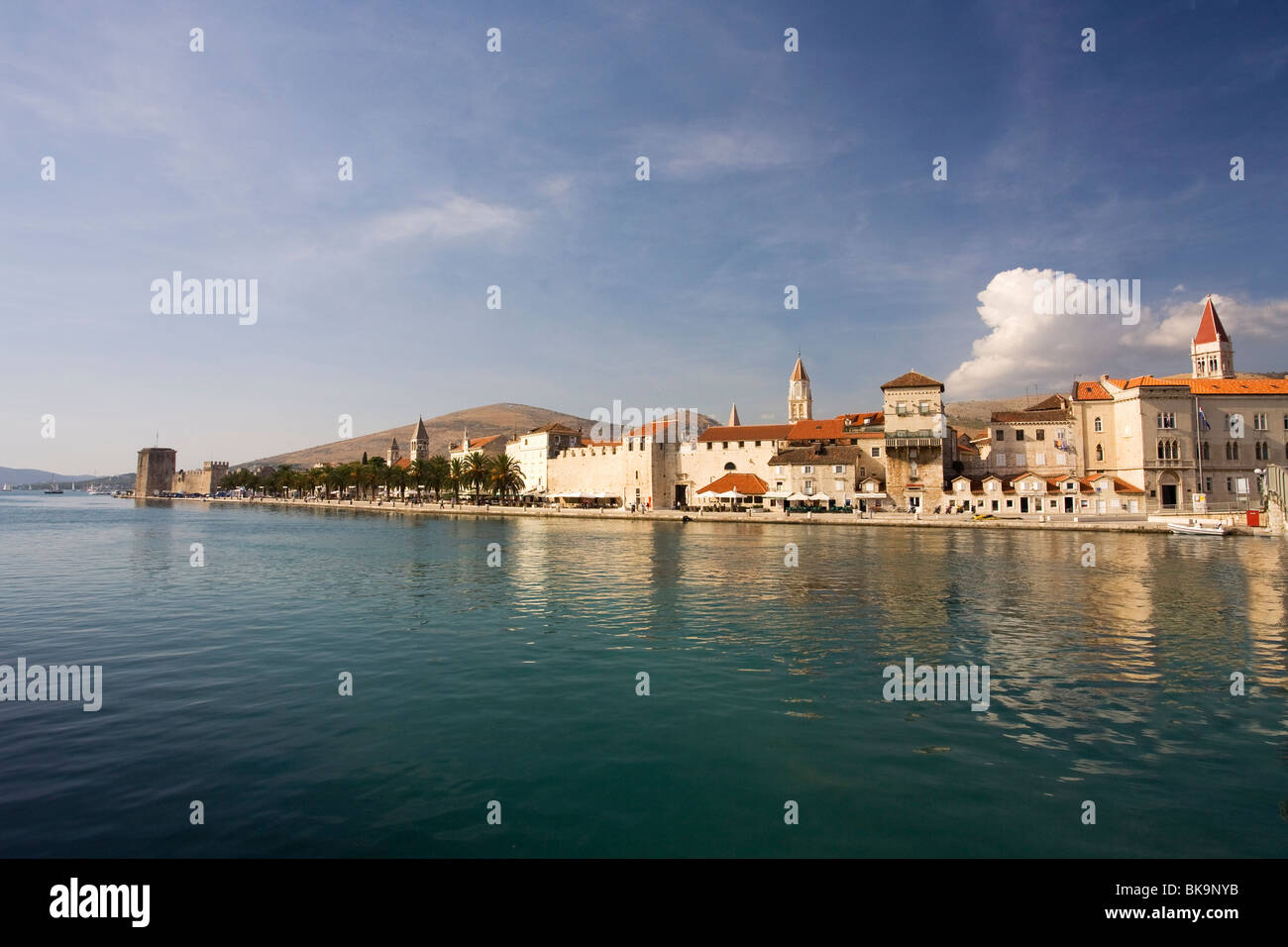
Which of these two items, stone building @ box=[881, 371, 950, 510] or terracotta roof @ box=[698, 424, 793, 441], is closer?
stone building @ box=[881, 371, 950, 510]

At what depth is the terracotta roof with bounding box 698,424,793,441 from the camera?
69750 mm

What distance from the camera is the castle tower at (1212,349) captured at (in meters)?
63.4

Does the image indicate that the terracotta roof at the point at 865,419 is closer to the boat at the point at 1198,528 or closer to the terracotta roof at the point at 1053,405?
the terracotta roof at the point at 1053,405

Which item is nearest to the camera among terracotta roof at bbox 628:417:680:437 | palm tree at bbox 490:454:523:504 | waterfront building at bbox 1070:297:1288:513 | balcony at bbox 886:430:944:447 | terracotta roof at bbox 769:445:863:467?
waterfront building at bbox 1070:297:1288:513

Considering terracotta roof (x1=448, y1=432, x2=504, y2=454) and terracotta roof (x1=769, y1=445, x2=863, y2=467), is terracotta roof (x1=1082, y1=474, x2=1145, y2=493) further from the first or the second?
Answer: terracotta roof (x1=448, y1=432, x2=504, y2=454)

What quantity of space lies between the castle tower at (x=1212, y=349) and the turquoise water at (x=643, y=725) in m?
59.0

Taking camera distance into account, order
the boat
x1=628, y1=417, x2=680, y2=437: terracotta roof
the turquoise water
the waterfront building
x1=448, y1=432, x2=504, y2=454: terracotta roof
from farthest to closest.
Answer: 1. x1=448, y1=432, x2=504, y2=454: terracotta roof
2. x1=628, y1=417, x2=680, y2=437: terracotta roof
3. the waterfront building
4. the boat
5. the turquoise water

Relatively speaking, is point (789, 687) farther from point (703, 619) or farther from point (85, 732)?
point (85, 732)

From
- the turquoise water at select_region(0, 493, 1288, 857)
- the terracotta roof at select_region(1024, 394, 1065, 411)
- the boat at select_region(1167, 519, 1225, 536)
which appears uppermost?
the terracotta roof at select_region(1024, 394, 1065, 411)

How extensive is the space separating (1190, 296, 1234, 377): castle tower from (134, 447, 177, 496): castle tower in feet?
686

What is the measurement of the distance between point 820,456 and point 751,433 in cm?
972

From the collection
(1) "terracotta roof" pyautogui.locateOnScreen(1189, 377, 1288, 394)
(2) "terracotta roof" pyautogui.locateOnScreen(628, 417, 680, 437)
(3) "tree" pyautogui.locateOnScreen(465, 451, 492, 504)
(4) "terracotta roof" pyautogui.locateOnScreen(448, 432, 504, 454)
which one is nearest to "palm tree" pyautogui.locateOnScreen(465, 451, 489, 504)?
(3) "tree" pyautogui.locateOnScreen(465, 451, 492, 504)

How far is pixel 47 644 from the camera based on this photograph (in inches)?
502

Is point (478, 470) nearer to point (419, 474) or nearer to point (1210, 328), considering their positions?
point (419, 474)
